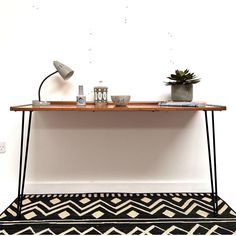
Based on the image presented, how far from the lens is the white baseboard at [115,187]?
186cm

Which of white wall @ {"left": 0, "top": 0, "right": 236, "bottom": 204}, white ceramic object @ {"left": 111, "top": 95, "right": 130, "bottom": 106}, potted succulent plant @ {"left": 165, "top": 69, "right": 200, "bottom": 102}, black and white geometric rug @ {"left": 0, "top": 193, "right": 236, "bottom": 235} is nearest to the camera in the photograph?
black and white geometric rug @ {"left": 0, "top": 193, "right": 236, "bottom": 235}

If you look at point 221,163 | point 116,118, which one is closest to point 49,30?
point 116,118

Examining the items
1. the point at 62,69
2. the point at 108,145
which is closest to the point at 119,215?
the point at 108,145

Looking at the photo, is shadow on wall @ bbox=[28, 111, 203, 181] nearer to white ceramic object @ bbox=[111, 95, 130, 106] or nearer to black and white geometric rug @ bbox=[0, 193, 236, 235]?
black and white geometric rug @ bbox=[0, 193, 236, 235]

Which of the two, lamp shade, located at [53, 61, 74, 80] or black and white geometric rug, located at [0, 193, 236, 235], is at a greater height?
lamp shade, located at [53, 61, 74, 80]

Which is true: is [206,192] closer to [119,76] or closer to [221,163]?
[221,163]

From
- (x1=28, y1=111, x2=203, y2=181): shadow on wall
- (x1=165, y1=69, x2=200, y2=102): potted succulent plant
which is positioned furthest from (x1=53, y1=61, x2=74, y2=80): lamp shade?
(x1=165, y1=69, x2=200, y2=102): potted succulent plant

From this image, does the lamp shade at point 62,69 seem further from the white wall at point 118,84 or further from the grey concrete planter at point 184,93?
the grey concrete planter at point 184,93

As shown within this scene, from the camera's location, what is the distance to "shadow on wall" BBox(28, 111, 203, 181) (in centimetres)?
187

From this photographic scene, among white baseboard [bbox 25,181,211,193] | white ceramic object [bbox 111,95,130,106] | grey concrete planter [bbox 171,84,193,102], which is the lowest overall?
white baseboard [bbox 25,181,211,193]

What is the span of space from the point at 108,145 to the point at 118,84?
508mm

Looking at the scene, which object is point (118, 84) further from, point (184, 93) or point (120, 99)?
point (184, 93)

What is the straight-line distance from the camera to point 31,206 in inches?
64.7

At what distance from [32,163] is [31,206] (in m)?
0.36
